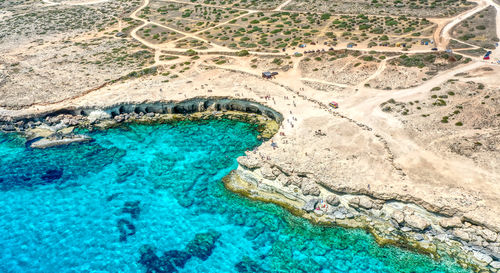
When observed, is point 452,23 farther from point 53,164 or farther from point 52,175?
point 52,175

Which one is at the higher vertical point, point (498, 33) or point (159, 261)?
point (498, 33)

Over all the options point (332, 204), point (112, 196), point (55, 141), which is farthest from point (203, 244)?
point (55, 141)

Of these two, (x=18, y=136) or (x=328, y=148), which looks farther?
(x=18, y=136)

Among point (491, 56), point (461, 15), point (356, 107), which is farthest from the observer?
point (461, 15)

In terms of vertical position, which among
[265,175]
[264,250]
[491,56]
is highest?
[491,56]

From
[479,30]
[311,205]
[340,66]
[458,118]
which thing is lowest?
[311,205]

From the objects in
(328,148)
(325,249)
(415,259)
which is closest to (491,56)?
(328,148)

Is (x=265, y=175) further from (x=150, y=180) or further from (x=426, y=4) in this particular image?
(x=426, y=4)
